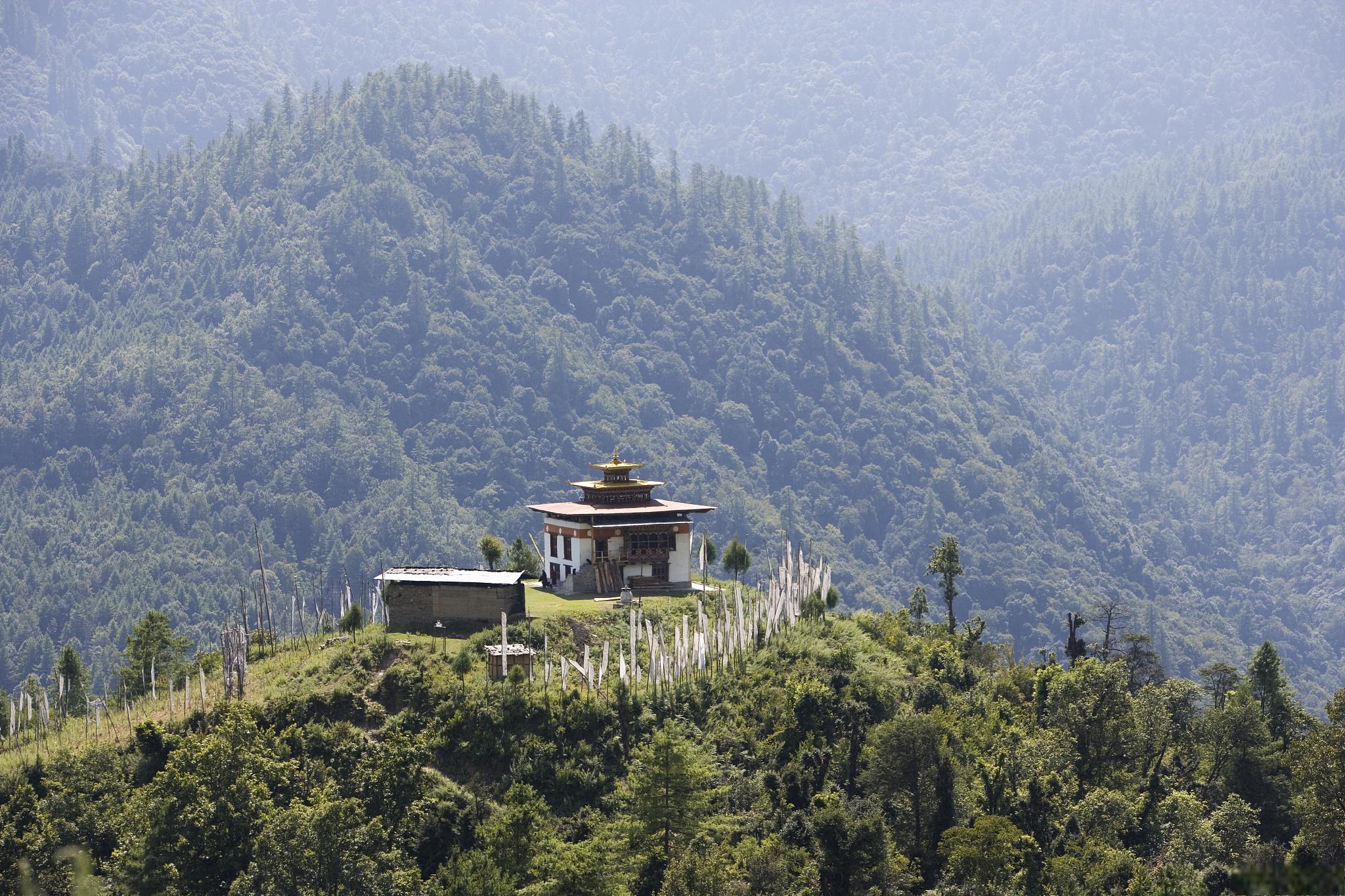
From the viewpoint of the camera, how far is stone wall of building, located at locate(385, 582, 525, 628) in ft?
309

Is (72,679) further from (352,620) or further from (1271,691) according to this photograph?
(1271,691)

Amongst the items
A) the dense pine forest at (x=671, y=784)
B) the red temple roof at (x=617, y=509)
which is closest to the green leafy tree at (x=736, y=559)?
the red temple roof at (x=617, y=509)

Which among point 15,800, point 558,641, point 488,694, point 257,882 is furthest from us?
point 558,641

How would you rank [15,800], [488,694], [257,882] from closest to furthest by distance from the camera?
[257,882], [15,800], [488,694]

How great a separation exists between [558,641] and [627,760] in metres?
9.93

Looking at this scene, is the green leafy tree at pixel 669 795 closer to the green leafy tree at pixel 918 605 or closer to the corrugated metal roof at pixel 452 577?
the corrugated metal roof at pixel 452 577

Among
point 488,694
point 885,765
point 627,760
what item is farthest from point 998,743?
point 488,694

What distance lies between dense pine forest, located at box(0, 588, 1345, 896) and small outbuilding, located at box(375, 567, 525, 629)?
2348mm

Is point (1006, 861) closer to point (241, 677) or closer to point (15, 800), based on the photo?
point (241, 677)

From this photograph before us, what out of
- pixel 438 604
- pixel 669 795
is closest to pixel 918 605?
pixel 438 604

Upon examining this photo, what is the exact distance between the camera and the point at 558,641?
305 feet

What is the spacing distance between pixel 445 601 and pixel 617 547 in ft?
53.8

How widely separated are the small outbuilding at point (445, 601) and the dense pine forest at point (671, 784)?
2348 mm

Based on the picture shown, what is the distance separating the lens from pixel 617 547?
109 m
